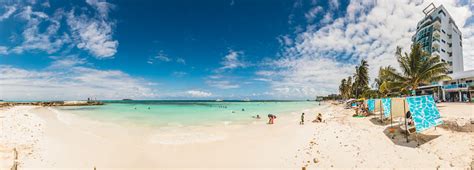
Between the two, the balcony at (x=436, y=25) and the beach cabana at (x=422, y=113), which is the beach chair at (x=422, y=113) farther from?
the balcony at (x=436, y=25)

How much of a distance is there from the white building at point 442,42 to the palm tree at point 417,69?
22.0m

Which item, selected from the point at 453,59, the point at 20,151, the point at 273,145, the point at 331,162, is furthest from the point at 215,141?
the point at 453,59

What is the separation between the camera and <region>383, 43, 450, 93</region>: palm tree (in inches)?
746

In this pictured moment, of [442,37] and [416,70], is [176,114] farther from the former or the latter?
[442,37]

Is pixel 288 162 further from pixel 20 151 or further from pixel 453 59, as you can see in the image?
pixel 453 59

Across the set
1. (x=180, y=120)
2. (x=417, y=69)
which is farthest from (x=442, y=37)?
(x=180, y=120)

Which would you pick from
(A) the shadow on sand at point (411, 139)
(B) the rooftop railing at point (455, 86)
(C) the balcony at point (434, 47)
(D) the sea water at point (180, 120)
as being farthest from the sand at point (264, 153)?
(C) the balcony at point (434, 47)

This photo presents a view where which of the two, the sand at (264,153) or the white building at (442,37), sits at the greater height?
the white building at (442,37)

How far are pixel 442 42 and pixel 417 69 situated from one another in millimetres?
33375

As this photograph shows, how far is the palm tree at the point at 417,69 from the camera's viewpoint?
19.0 meters

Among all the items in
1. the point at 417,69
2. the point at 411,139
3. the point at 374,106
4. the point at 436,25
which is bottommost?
the point at 411,139

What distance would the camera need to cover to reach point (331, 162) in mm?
6340

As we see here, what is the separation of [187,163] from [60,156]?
519 centimetres

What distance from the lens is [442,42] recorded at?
41.5m
